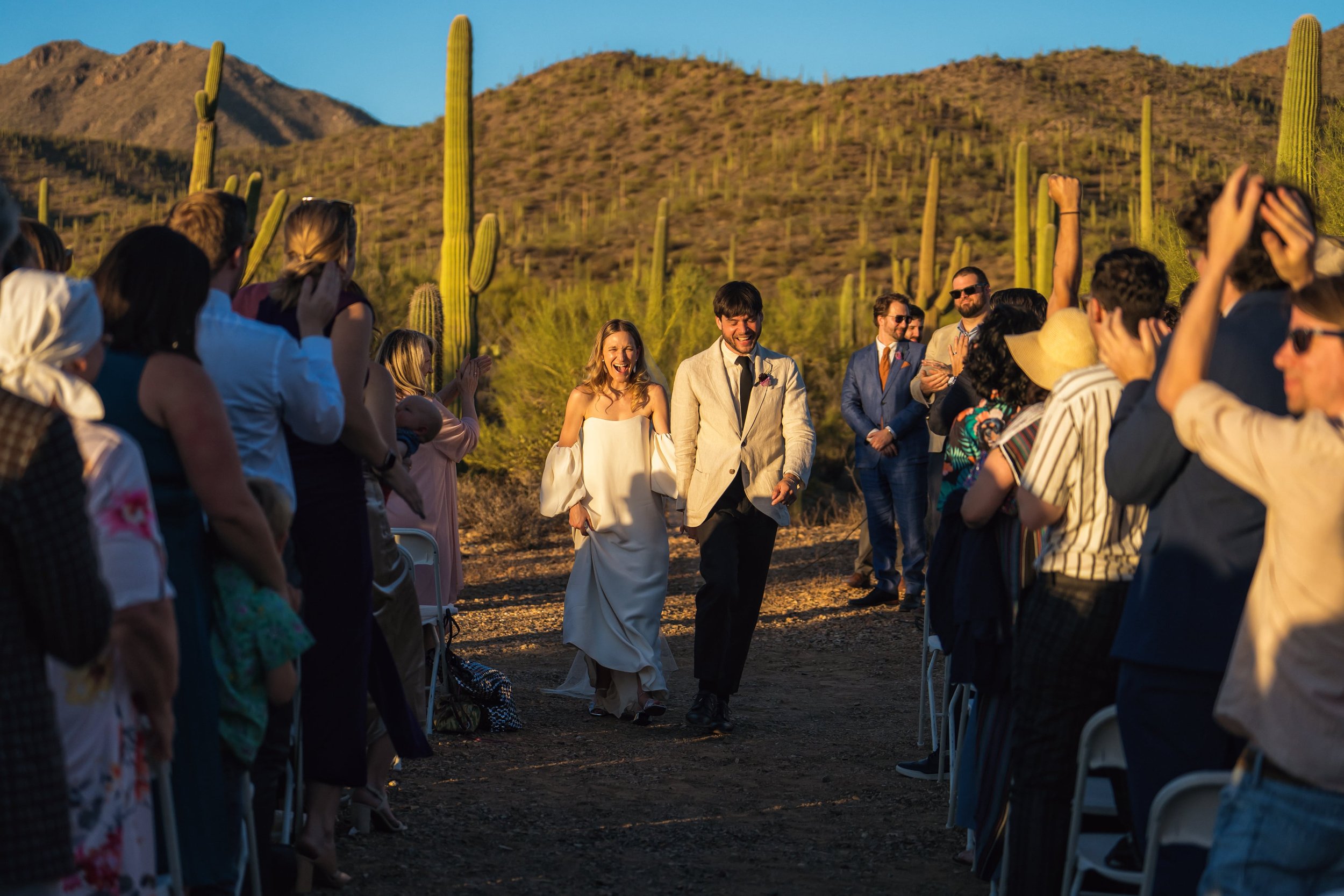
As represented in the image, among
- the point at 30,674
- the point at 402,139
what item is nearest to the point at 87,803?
the point at 30,674

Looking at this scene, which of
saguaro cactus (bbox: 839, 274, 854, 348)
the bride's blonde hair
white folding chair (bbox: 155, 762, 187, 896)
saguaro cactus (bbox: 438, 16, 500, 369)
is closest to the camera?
white folding chair (bbox: 155, 762, 187, 896)

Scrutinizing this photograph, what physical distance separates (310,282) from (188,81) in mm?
121704

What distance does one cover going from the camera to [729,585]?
622 cm

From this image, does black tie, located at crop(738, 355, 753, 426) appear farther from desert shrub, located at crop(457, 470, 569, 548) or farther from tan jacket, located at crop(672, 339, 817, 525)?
desert shrub, located at crop(457, 470, 569, 548)

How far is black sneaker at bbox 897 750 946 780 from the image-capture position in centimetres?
552

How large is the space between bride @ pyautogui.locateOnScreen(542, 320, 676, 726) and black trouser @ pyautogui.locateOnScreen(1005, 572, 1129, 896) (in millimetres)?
3451

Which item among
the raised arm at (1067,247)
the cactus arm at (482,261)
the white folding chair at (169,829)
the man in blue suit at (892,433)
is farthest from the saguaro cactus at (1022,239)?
the white folding chair at (169,829)

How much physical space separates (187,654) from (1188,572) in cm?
210

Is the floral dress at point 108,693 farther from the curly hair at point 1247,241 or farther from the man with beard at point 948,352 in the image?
the man with beard at point 948,352

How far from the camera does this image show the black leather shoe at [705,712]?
6270mm

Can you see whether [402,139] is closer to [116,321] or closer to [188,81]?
[116,321]

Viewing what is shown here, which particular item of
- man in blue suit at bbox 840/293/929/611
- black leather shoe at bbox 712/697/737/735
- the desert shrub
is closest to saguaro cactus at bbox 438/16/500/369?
the desert shrub

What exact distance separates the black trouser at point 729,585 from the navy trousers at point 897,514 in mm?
3058

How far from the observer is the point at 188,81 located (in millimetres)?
112562
